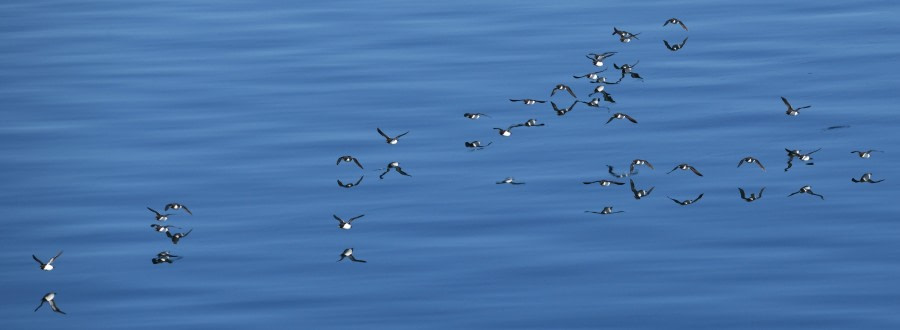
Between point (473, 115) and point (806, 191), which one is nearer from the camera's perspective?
point (806, 191)

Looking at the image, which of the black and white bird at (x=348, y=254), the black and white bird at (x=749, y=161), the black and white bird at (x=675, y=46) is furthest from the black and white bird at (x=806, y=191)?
the black and white bird at (x=675, y=46)

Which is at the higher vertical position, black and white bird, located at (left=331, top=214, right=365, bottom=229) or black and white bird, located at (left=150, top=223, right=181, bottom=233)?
black and white bird, located at (left=150, top=223, right=181, bottom=233)

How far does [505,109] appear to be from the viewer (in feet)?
348

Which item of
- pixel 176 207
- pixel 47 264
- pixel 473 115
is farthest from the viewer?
pixel 473 115

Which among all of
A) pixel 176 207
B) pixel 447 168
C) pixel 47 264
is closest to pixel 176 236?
pixel 176 207

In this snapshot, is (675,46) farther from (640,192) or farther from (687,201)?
(687,201)

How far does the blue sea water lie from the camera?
78.5 m

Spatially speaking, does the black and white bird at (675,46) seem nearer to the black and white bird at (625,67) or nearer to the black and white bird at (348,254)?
the black and white bird at (625,67)

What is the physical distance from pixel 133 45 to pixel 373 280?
52.3 metres

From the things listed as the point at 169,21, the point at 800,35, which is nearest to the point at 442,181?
the point at 800,35

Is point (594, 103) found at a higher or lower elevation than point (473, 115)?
higher

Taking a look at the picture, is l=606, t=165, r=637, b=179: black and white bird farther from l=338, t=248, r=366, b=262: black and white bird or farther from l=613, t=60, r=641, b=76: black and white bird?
l=338, t=248, r=366, b=262: black and white bird

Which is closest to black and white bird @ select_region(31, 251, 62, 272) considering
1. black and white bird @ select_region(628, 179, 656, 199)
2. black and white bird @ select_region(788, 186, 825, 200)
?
black and white bird @ select_region(628, 179, 656, 199)

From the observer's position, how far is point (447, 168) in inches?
3748
